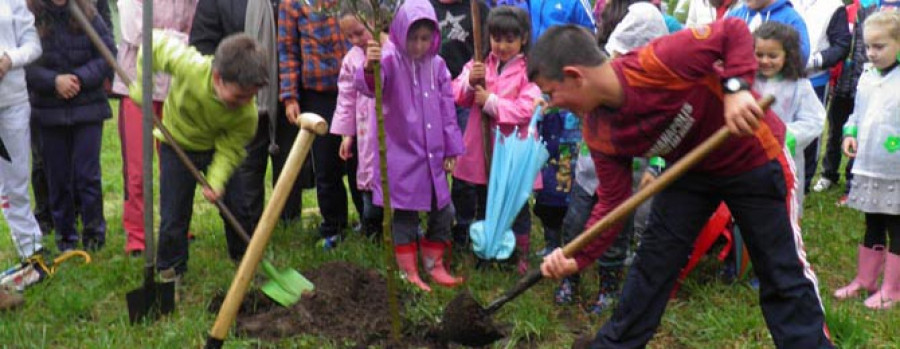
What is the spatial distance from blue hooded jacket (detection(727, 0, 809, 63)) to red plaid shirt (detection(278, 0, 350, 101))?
2610mm

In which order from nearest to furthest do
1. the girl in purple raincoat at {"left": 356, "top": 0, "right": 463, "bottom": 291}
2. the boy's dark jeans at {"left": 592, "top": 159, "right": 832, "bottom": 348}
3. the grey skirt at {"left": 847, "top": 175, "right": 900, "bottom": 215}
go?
1. the boy's dark jeans at {"left": 592, "top": 159, "right": 832, "bottom": 348}
2. the grey skirt at {"left": 847, "top": 175, "right": 900, "bottom": 215}
3. the girl in purple raincoat at {"left": 356, "top": 0, "right": 463, "bottom": 291}

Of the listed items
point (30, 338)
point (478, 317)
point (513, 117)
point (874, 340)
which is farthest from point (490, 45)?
point (30, 338)

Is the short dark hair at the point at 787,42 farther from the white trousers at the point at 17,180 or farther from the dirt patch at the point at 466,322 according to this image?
the white trousers at the point at 17,180

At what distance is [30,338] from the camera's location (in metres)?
4.42

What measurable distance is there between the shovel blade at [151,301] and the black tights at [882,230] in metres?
3.76

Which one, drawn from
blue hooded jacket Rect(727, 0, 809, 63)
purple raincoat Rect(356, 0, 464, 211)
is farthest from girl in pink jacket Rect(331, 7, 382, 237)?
blue hooded jacket Rect(727, 0, 809, 63)

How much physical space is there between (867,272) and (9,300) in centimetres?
461

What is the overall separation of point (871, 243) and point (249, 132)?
343 cm

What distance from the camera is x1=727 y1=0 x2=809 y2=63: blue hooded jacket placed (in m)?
5.64

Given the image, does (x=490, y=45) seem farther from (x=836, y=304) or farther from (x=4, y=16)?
(x=4, y=16)

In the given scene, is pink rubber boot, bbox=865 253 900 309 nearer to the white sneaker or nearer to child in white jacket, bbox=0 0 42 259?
the white sneaker

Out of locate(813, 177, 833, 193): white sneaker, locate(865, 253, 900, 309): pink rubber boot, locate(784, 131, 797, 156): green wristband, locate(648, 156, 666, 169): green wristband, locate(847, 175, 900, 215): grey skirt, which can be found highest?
locate(784, 131, 797, 156): green wristband

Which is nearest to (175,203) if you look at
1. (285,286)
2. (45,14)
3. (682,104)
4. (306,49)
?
(285,286)

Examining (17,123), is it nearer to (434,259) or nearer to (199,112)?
(199,112)
